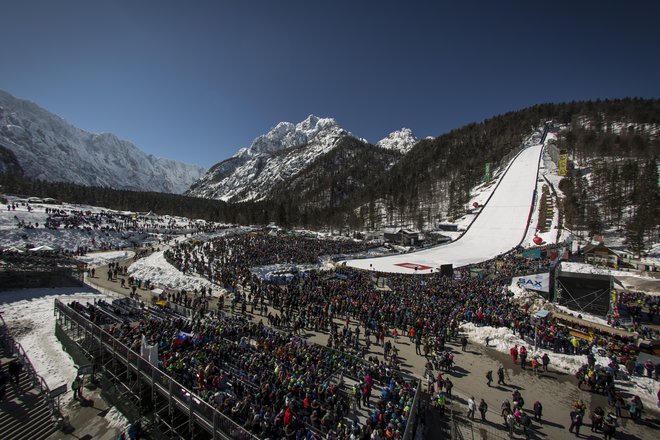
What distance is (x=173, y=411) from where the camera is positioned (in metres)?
10.8

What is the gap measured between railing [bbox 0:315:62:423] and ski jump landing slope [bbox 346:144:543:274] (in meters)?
35.3

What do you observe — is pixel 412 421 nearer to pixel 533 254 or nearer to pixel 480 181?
pixel 533 254

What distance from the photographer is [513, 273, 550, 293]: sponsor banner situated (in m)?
26.5

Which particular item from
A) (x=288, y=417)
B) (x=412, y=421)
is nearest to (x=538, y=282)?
(x=412, y=421)

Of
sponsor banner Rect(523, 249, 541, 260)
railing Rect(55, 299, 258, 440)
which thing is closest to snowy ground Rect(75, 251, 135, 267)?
railing Rect(55, 299, 258, 440)

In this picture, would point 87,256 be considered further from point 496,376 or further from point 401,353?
point 496,376

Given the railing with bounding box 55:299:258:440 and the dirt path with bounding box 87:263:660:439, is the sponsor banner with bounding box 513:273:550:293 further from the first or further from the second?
the railing with bounding box 55:299:258:440

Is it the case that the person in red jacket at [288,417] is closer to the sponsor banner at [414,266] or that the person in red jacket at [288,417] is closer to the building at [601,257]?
the sponsor banner at [414,266]

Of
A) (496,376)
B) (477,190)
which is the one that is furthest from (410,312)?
(477,190)

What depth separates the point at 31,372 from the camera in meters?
13.5

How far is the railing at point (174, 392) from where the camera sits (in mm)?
8867

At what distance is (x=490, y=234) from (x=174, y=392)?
71.3m

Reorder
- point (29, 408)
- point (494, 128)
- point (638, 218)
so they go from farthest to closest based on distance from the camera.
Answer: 1. point (494, 128)
2. point (638, 218)
3. point (29, 408)

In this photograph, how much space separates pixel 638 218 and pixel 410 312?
150ft
